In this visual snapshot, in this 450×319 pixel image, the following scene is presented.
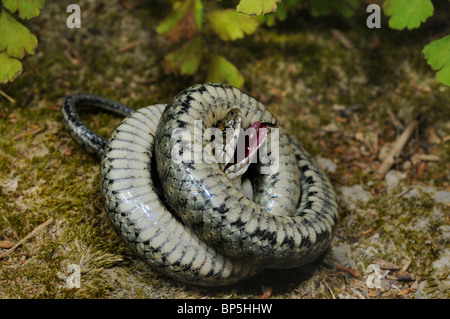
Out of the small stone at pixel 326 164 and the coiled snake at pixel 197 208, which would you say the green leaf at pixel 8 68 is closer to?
the coiled snake at pixel 197 208

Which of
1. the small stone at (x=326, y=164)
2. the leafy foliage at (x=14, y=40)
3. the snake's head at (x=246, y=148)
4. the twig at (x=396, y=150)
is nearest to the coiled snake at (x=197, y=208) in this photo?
the snake's head at (x=246, y=148)

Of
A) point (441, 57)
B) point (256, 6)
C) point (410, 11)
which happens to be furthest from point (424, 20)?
point (256, 6)

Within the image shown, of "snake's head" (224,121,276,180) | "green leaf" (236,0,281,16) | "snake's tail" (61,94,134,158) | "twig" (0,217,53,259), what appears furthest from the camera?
"snake's tail" (61,94,134,158)

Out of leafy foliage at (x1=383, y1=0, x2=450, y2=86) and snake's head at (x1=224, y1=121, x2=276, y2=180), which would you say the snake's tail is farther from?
leafy foliage at (x1=383, y1=0, x2=450, y2=86)

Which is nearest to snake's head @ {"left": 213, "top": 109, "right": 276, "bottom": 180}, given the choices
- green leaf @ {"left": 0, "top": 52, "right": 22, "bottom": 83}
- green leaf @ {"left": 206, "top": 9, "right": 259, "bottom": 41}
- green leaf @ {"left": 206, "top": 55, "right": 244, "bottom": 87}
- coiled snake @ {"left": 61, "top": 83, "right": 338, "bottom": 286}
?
coiled snake @ {"left": 61, "top": 83, "right": 338, "bottom": 286}

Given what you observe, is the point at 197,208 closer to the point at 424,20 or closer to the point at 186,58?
the point at 186,58

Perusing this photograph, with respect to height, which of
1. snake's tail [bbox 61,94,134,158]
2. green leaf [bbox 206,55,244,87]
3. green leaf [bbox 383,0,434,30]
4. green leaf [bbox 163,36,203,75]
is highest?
green leaf [bbox 383,0,434,30]
